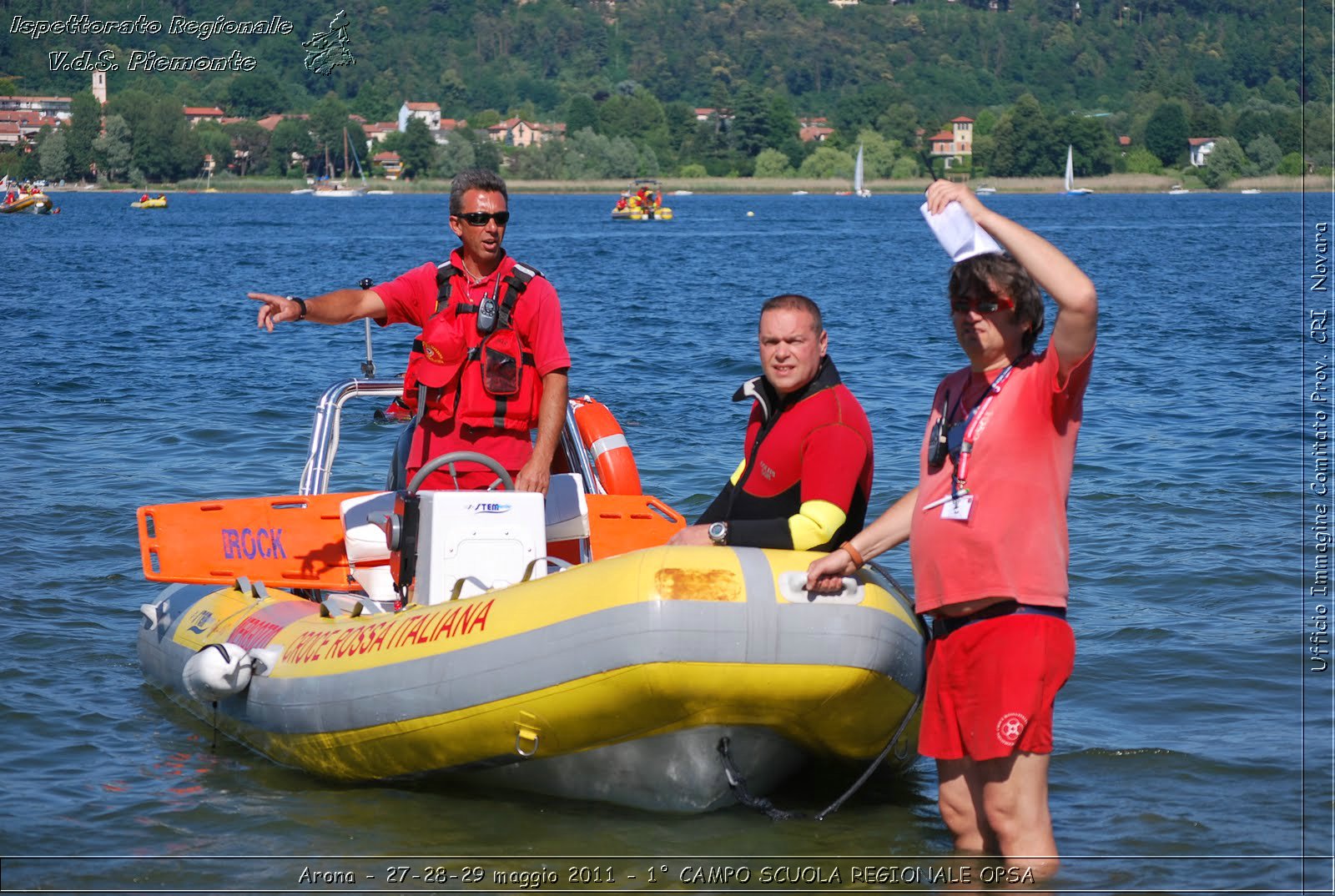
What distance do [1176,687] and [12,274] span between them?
1291 inches

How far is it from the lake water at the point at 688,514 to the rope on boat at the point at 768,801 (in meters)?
0.07

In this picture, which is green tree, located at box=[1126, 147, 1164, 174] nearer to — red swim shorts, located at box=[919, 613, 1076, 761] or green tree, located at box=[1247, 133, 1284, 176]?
green tree, located at box=[1247, 133, 1284, 176]

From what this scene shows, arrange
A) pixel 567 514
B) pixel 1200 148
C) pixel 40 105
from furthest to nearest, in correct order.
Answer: pixel 1200 148, pixel 40 105, pixel 567 514

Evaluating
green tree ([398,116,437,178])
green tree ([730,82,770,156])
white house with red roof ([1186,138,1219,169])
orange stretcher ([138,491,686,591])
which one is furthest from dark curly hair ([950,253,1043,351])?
green tree ([730,82,770,156])

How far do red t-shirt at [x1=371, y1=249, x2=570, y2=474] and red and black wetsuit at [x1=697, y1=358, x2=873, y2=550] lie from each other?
50.9 inches

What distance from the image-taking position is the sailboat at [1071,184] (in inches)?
4523

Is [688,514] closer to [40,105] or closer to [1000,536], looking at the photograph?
[1000,536]

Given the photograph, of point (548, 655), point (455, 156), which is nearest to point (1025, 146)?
point (455, 156)

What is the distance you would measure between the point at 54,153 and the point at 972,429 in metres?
111

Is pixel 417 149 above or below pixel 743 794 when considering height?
above

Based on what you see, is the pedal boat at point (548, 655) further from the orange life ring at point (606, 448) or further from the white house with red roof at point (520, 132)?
the white house with red roof at point (520, 132)

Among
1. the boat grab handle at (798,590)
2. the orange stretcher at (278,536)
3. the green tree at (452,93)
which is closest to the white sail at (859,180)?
the green tree at (452,93)

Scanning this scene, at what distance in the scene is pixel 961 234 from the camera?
3.47m

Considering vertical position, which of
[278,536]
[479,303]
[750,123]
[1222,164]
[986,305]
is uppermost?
[750,123]
